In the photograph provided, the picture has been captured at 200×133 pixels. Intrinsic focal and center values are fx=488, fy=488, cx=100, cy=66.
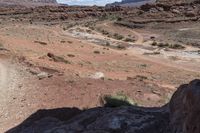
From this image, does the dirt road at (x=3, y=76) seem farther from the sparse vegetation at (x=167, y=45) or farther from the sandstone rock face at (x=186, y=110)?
the sparse vegetation at (x=167, y=45)

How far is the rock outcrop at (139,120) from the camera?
6887 mm

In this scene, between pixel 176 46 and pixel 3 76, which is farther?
pixel 176 46

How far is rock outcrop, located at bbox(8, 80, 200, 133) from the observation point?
6887 mm

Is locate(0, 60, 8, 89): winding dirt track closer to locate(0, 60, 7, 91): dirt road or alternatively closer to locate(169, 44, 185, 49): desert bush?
locate(0, 60, 7, 91): dirt road

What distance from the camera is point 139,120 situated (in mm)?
8250

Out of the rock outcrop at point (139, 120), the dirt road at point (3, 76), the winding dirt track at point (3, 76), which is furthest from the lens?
the dirt road at point (3, 76)

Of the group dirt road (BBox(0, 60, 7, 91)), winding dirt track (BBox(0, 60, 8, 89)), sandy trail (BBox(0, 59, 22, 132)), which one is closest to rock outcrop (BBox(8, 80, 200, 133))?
sandy trail (BBox(0, 59, 22, 132))

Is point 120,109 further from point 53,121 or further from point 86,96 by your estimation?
point 86,96

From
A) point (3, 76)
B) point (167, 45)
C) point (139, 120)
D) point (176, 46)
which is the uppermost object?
point (139, 120)

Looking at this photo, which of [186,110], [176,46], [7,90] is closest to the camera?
[186,110]

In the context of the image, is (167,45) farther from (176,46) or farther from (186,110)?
(186,110)

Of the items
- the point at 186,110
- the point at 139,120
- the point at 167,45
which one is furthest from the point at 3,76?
the point at 167,45

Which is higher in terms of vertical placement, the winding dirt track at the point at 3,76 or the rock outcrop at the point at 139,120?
the rock outcrop at the point at 139,120

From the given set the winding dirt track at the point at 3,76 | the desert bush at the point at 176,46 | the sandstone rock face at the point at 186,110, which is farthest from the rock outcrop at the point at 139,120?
the desert bush at the point at 176,46
